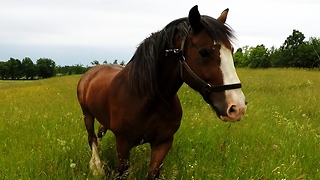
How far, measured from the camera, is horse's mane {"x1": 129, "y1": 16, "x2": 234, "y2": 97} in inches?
118

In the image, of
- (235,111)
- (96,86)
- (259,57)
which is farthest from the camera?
(259,57)

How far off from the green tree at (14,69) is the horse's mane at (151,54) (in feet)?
292

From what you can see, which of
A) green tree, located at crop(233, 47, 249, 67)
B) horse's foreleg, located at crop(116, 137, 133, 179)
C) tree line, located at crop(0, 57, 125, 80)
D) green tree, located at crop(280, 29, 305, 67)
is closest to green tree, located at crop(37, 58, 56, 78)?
tree line, located at crop(0, 57, 125, 80)

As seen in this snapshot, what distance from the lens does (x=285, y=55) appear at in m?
61.1

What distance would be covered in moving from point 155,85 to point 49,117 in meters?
4.38

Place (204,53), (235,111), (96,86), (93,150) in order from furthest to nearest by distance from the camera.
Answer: (93,150)
(96,86)
(204,53)
(235,111)

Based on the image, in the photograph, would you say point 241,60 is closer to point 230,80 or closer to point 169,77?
point 169,77

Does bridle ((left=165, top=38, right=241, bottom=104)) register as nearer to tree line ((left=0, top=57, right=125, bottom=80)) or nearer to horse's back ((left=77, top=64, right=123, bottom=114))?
horse's back ((left=77, top=64, right=123, bottom=114))

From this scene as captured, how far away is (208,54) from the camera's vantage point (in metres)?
2.62

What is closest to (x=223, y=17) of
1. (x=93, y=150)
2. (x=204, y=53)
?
(x=204, y=53)

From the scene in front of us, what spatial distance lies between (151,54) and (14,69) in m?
89.9

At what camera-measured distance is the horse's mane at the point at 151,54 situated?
300 centimetres

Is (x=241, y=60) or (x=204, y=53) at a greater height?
(x=241, y=60)

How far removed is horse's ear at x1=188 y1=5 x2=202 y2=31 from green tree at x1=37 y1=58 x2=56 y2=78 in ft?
277
